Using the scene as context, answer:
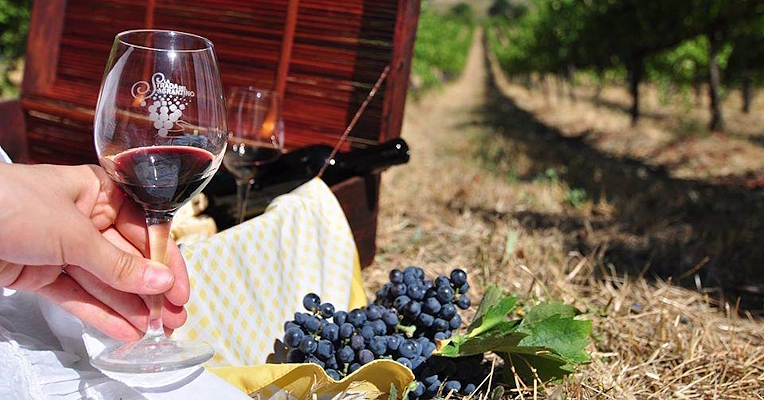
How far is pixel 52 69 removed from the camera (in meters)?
3.10

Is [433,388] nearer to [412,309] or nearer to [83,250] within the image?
[412,309]

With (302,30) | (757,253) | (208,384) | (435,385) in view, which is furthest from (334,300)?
(757,253)

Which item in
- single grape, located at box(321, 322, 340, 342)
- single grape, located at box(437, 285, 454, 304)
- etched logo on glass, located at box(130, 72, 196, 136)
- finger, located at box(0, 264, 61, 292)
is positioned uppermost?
etched logo on glass, located at box(130, 72, 196, 136)

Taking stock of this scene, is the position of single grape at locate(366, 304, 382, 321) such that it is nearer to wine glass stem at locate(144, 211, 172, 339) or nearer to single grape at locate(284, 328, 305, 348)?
single grape at locate(284, 328, 305, 348)

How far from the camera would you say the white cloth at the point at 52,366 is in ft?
3.54

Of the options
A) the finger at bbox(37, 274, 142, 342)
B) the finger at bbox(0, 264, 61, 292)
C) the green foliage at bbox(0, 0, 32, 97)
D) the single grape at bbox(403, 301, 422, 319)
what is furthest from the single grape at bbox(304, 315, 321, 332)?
the green foliage at bbox(0, 0, 32, 97)

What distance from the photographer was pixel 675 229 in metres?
3.56

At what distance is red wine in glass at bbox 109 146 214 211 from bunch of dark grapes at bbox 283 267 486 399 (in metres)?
0.50

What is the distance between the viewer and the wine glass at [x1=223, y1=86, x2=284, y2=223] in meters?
2.04

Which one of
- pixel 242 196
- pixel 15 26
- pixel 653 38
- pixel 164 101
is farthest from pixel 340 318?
pixel 653 38

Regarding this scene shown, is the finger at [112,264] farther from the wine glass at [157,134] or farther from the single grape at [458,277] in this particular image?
the single grape at [458,277]

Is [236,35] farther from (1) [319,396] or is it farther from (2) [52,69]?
(1) [319,396]

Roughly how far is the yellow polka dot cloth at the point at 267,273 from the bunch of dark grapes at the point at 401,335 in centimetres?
10

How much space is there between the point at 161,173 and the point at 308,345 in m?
0.54
